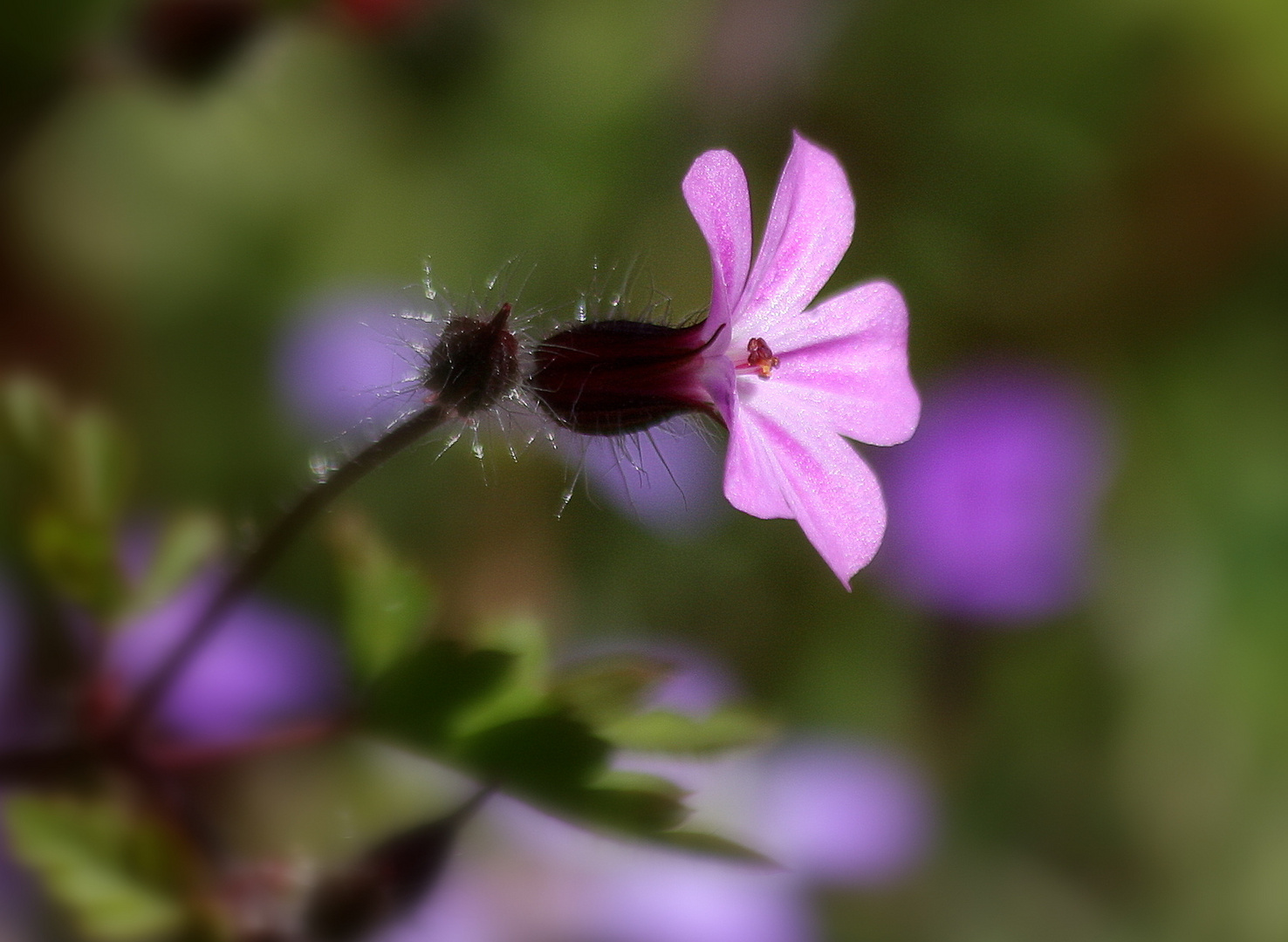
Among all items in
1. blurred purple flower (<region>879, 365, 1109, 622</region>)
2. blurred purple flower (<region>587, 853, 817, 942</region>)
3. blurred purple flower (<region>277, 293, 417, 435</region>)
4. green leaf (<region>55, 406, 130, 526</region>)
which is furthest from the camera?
blurred purple flower (<region>879, 365, 1109, 622</region>)

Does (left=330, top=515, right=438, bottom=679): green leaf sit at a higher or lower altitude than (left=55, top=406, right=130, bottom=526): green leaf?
lower

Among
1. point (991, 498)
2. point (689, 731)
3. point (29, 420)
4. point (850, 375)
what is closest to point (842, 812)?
point (991, 498)

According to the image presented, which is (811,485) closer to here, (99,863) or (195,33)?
(99,863)

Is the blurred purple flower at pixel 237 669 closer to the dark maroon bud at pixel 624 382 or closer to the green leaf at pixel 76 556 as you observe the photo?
the green leaf at pixel 76 556

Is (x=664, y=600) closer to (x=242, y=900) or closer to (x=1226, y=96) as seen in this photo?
(x=242, y=900)

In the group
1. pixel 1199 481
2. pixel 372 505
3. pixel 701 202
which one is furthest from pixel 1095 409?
pixel 701 202

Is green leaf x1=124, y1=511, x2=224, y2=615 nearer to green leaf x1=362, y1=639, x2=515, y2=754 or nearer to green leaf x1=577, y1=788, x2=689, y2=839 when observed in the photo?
green leaf x1=362, y1=639, x2=515, y2=754

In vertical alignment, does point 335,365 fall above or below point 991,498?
below

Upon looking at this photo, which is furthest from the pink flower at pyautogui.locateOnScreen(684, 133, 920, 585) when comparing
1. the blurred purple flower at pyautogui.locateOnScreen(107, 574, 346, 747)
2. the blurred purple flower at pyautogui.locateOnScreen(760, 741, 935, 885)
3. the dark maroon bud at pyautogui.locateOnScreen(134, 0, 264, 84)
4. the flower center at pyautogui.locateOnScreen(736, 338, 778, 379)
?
the blurred purple flower at pyautogui.locateOnScreen(760, 741, 935, 885)
